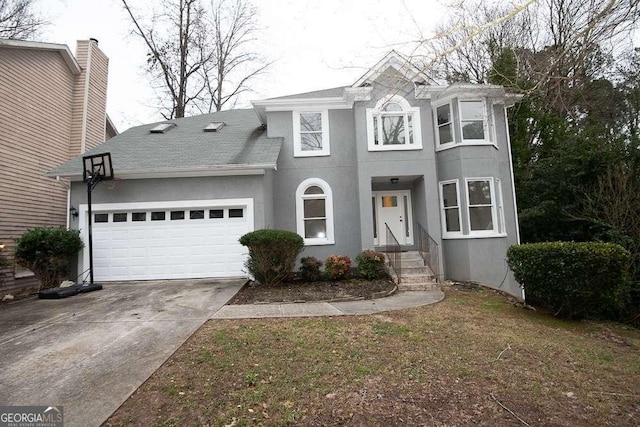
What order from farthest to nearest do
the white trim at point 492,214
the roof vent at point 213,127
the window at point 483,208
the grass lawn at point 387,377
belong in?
the roof vent at point 213,127 → the window at point 483,208 → the white trim at point 492,214 → the grass lawn at point 387,377

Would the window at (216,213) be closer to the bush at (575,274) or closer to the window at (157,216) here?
the window at (157,216)

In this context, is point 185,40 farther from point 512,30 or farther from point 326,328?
point 326,328

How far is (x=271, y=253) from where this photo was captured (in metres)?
8.41

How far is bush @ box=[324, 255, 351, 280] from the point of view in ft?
30.8

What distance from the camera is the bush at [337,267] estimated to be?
9.38 meters

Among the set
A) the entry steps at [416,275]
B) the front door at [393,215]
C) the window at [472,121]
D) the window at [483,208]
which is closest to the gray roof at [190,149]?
the front door at [393,215]

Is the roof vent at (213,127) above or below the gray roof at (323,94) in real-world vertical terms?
below

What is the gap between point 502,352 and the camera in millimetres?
4496

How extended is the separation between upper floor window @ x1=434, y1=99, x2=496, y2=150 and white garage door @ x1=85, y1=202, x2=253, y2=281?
22.3 ft

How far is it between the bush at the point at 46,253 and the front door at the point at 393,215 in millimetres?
9261

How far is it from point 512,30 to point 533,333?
10595 mm

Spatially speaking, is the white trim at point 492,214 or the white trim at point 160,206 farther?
the white trim at point 492,214

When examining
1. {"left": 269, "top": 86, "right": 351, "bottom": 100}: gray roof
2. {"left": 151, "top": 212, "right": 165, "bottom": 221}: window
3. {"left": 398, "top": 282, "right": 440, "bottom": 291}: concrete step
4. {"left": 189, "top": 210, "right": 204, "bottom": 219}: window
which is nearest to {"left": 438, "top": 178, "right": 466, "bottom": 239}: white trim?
{"left": 398, "top": 282, "right": 440, "bottom": 291}: concrete step

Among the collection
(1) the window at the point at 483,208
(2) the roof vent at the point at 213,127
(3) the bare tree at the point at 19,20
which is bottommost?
(1) the window at the point at 483,208
